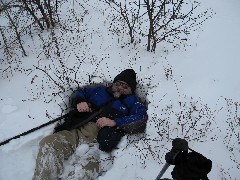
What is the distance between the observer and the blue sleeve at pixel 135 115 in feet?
15.7

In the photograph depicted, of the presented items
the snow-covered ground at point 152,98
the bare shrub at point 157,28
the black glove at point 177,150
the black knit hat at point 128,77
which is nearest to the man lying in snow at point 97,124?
the black knit hat at point 128,77

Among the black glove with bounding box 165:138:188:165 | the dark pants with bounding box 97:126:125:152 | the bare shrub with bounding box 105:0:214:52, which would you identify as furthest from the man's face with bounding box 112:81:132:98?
the black glove with bounding box 165:138:188:165

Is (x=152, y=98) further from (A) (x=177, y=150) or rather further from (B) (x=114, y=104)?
(A) (x=177, y=150)

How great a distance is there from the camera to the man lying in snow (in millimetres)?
4281

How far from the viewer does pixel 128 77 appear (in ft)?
17.2

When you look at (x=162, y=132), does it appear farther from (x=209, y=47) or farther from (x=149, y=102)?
(x=209, y=47)

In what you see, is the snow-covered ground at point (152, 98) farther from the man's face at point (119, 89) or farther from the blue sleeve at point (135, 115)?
the man's face at point (119, 89)

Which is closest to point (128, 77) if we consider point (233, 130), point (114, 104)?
point (114, 104)

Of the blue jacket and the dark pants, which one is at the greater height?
the blue jacket

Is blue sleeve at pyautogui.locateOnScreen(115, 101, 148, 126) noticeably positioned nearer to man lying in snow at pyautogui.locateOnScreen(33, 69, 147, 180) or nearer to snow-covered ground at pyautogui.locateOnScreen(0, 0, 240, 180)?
man lying in snow at pyautogui.locateOnScreen(33, 69, 147, 180)

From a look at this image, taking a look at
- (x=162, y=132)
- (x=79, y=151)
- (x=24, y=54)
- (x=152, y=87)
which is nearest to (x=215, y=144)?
(x=162, y=132)

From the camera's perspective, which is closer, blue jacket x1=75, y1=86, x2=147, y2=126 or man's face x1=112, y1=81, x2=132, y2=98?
blue jacket x1=75, y1=86, x2=147, y2=126

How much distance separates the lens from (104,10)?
7652 mm

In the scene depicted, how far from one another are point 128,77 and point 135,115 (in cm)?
72
